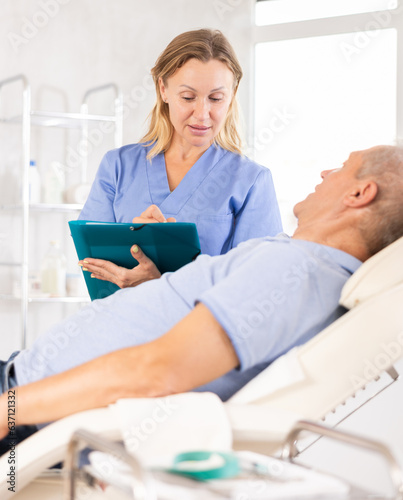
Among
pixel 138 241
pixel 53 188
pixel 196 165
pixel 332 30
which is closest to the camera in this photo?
pixel 138 241

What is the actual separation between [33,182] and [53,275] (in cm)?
46

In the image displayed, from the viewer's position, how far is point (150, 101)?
149 inches

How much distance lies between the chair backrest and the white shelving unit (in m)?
2.23

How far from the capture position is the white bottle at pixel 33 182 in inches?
128

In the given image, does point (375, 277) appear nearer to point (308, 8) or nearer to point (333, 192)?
point (333, 192)

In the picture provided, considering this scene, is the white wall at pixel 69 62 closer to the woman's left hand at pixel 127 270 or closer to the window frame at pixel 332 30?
the window frame at pixel 332 30

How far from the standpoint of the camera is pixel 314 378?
1.08m

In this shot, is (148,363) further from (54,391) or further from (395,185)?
(395,185)

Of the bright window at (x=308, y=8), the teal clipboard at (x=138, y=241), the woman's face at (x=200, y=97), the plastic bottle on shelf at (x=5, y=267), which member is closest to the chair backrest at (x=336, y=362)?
the teal clipboard at (x=138, y=241)

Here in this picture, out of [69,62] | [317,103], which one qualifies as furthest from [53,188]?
[317,103]

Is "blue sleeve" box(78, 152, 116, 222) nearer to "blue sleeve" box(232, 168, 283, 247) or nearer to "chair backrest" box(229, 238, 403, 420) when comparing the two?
"blue sleeve" box(232, 168, 283, 247)

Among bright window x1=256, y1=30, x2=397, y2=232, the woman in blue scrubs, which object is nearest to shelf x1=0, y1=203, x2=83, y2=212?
bright window x1=256, y1=30, x2=397, y2=232

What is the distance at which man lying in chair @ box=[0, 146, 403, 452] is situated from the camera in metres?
1.05

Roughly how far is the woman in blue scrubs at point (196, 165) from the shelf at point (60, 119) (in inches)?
54.7
